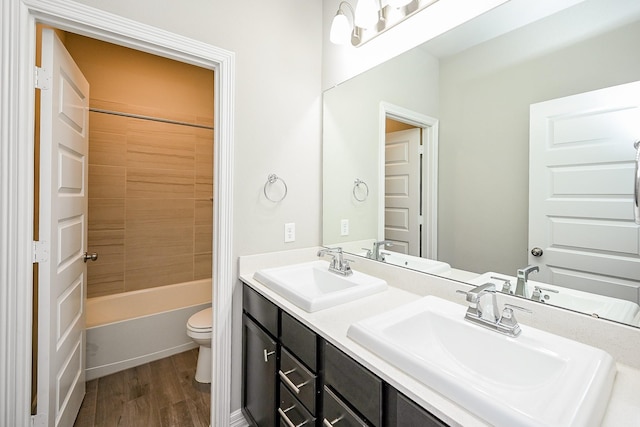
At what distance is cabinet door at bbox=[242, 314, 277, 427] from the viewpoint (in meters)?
1.31

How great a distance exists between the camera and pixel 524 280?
1.03 metres

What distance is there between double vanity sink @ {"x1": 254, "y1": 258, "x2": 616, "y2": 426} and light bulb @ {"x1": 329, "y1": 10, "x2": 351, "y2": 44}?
134 centimetres

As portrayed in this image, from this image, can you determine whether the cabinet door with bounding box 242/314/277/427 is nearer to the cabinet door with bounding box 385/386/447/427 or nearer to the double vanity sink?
the double vanity sink

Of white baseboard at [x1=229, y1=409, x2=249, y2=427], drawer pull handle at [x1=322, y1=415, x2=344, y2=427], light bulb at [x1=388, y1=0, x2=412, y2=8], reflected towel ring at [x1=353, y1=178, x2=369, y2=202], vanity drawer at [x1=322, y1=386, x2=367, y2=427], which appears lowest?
white baseboard at [x1=229, y1=409, x2=249, y2=427]

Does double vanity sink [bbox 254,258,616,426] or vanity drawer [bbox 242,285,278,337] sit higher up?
double vanity sink [bbox 254,258,616,426]

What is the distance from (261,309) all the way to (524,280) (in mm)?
1096

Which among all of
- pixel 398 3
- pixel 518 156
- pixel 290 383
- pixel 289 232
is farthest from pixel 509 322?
pixel 398 3

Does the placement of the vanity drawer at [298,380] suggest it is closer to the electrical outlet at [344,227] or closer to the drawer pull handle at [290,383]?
the drawer pull handle at [290,383]

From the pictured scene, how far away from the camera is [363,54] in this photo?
1.61 meters

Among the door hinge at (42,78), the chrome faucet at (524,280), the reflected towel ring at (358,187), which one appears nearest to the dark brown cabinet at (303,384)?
the chrome faucet at (524,280)

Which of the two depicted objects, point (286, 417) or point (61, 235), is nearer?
point (286, 417)

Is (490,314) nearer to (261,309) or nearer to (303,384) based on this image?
(303,384)

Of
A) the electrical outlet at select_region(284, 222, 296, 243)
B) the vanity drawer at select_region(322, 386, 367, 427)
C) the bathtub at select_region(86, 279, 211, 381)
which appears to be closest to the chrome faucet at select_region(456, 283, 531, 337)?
the vanity drawer at select_region(322, 386, 367, 427)

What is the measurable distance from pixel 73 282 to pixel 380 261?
1.66m
